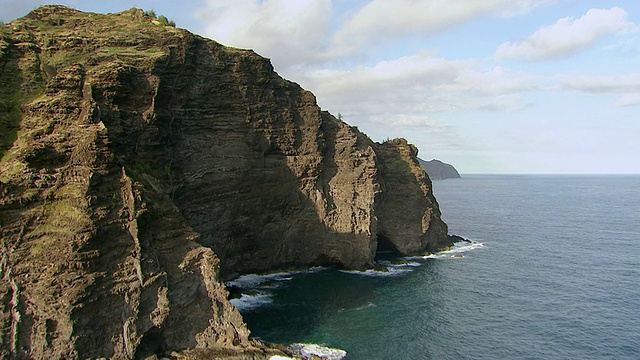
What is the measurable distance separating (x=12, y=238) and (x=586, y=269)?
245ft

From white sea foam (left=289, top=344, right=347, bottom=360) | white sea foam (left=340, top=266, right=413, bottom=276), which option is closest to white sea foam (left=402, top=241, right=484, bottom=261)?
white sea foam (left=340, top=266, right=413, bottom=276)

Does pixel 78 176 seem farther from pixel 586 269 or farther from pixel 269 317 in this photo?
pixel 586 269

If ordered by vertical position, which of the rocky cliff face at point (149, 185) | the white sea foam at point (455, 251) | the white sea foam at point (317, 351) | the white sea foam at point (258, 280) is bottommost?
the white sea foam at point (317, 351)

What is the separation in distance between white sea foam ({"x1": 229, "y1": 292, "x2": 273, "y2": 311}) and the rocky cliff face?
7474mm

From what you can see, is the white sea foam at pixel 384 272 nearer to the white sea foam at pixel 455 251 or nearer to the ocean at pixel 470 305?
the ocean at pixel 470 305

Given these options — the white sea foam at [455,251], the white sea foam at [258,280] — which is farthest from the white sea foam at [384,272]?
the white sea foam at [258,280]

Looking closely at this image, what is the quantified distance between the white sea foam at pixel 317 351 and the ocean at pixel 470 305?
840 millimetres

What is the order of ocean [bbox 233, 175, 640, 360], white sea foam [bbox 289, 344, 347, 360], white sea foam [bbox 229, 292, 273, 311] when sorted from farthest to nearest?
white sea foam [bbox 229, 292, 273, 311] < ocean [bbox 233, 175, 640, 360] < white sea foam [bbox 289, 344, 347, 360]

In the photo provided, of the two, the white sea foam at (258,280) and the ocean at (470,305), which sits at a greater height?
the white sea foam at (258,280)

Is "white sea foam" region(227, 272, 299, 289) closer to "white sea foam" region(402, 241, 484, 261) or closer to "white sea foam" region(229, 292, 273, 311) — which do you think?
"white sea foam" region(229, 292, 273, 311)

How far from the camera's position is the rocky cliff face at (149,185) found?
35.4 metres

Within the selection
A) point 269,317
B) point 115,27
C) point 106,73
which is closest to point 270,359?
point 269,317

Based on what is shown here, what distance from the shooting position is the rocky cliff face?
35406 millimetres

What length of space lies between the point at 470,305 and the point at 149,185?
1537 inches
